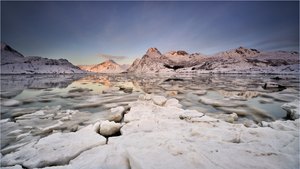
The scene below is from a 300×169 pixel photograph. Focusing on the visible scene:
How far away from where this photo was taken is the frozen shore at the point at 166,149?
7.98ft

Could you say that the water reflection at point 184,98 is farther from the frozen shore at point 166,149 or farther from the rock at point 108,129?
the frozen shore at point 166,149

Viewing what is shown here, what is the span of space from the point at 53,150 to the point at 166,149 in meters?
2.09

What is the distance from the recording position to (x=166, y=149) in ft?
9.25

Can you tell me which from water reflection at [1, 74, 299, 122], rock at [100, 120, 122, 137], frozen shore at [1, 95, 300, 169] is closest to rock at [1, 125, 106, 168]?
frozen shore at [1, 95, 300, 169]

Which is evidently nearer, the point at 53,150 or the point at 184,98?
the point at 53,150

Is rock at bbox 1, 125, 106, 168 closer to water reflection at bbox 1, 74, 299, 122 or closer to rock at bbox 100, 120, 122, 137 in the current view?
rock at bbox 100, 120, 122, 137

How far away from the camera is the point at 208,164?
7.72 ft

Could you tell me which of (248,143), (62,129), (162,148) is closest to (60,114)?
(62,129)

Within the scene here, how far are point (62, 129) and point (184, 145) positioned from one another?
3.41m

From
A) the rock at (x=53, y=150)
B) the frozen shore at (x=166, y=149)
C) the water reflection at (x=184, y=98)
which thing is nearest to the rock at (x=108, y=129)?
the frozen shore at (x=166, y=149)

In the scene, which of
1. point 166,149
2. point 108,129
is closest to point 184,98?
point 108,129

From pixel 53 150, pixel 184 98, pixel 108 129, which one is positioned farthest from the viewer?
pixel 184 98

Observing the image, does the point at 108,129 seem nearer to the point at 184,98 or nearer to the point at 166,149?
the point at 166,149

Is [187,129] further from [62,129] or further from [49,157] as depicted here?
[62,129]
